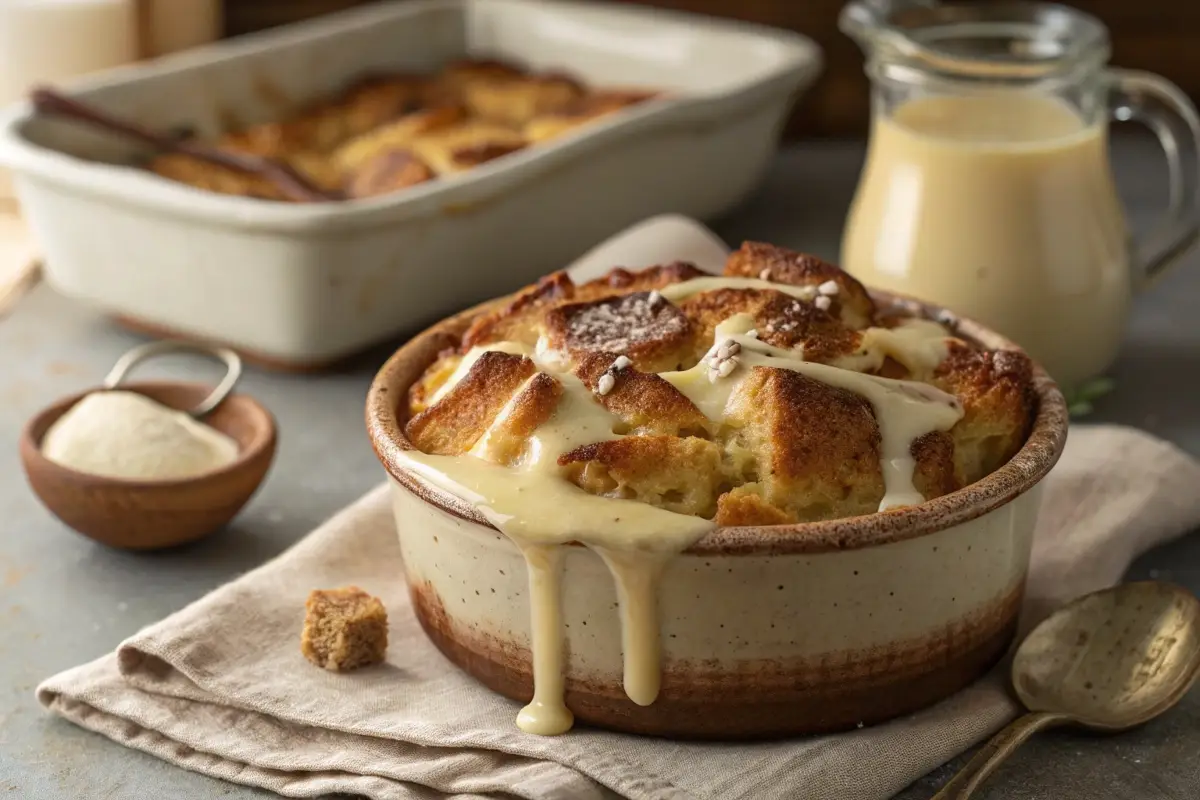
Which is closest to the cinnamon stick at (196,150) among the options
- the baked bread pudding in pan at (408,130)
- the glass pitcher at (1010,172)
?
the baked bread pudding in pan at (408,130)

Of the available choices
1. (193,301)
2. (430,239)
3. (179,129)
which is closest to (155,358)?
(193,301)

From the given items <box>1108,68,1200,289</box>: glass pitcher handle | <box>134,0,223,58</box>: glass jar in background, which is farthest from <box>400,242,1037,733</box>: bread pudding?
<box>134,0,223,58</box>: glass jar in background

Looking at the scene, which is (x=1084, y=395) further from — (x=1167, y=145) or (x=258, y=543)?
(x=258, y=543)

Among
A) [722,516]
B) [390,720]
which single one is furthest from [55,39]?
[722,516]

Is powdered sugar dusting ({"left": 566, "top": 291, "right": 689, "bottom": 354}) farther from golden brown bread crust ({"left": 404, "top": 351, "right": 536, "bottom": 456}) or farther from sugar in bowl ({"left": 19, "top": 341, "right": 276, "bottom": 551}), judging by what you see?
sugar in bowl ({"left": 19, "top": 341, "right": 276, "bottom": 551})

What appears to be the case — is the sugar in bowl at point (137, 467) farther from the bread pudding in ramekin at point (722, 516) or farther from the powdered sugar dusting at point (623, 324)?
the powdered sugar dusting at point (623, 324)

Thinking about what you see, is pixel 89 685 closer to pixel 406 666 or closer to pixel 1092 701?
pixel 406 666
